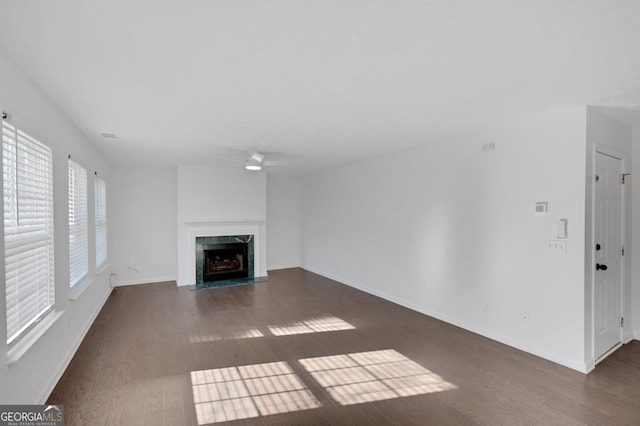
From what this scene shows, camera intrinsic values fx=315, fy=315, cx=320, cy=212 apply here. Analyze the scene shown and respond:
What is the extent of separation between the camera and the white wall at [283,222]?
330 inches

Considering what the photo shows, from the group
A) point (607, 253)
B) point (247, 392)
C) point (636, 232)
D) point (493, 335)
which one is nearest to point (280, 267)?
point (493, 335)

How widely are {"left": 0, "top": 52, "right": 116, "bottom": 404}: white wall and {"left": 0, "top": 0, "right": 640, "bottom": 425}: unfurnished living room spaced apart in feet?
0.09

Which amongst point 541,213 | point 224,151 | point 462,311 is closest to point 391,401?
point 462,311

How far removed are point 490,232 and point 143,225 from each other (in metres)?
6.66

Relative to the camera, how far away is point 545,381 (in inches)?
111

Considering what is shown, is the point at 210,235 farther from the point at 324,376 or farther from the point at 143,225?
the point at 324,376

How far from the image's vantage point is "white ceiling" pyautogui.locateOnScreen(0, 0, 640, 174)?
1.58 m

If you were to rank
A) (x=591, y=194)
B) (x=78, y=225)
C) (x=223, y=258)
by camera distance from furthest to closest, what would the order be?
(x=223, y=258) → (x=78, y=225) → (x=591, y=194)

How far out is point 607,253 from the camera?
3.39 metres

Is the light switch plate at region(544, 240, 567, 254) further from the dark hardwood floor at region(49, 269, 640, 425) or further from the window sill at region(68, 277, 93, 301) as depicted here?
the window sill at region(68, 277, 93, 301)

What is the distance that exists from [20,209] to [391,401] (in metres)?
3.13

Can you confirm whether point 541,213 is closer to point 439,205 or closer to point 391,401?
point 439,205

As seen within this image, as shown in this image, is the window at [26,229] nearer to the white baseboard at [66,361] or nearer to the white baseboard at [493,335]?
the white baseboard at [66,361]

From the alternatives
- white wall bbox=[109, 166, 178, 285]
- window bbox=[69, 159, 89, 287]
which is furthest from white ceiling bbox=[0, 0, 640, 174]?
white wall bbox=[109, 166, 178, 285]
